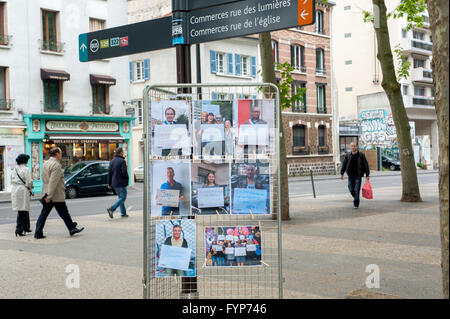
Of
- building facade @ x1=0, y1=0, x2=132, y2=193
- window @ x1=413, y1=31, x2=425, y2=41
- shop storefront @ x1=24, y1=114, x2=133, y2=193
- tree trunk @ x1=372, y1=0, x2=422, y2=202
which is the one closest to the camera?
tree trunk @ x1=372, y1=0, x2=422, y2=202

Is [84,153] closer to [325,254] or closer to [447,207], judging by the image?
[325,254]

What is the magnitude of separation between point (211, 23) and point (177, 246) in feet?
7.28

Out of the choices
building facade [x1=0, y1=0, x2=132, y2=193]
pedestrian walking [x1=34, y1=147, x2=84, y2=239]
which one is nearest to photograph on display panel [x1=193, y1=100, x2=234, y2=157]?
pedestrian walking [x1=34, y1=147, x2=84, y2=239]

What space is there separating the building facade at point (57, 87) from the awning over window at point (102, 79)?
0.06 meters

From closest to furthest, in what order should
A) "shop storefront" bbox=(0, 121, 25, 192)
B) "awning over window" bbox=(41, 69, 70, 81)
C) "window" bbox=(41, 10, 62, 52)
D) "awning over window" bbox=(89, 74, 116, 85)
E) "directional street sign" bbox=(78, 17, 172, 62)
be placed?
"directional street sign" bbox=(78, 17, 172, 62)
"shop storefront" bbox=(0, 121, 25, 192)
"awning over window" bbox=(41, 69, 70, 81)
"window" bbox=(41, 10, 62, 52)
"awning over window" bbox=(89, 74, 116, 85)

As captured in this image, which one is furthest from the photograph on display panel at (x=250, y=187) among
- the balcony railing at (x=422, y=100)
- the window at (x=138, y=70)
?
the balcony railing at (x=422, y=100)

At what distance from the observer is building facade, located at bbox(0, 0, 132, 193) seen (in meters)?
26.7

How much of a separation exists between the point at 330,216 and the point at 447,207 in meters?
9.11

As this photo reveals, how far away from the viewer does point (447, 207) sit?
3.41 meters

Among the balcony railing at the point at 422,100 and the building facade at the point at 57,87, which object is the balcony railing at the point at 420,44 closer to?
the balcony railing at the point at 422,100

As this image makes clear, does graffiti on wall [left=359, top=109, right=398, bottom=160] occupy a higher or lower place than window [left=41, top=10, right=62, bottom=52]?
lower

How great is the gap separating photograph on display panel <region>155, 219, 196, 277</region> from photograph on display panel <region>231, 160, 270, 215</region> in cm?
46

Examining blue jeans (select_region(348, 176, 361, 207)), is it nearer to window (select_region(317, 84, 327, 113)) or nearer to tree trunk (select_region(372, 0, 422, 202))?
tree trunk (select_region(372, 0, 422, 202))

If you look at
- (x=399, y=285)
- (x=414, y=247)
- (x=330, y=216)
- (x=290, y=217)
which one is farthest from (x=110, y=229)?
(x=399, y=285)
